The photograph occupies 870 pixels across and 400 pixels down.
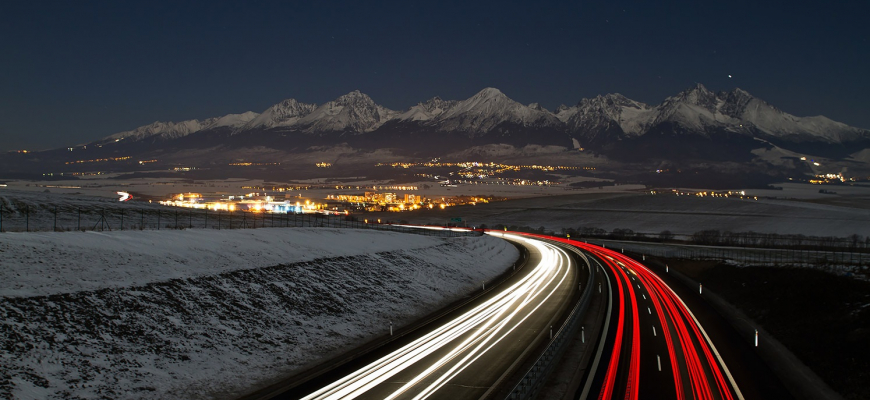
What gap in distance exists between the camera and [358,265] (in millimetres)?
44812

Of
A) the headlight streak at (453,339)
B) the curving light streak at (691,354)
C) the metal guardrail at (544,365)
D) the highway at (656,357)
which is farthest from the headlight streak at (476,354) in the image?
the curving light streak at (691,354)

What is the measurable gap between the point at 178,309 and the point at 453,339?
45.1ft

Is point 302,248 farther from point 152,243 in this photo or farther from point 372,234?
point 372,234

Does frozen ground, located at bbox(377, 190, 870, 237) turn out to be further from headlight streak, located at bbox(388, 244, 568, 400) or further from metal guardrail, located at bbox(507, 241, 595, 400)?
metal guardrail, located at bbox(507, 241, 595, 400)

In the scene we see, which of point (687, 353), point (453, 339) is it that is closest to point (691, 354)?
point (687, 353)

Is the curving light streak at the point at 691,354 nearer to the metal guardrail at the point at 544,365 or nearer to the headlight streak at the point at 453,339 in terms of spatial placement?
the metal guardrail at the point at 544,365

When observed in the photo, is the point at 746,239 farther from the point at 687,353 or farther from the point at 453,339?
the point at 453,339

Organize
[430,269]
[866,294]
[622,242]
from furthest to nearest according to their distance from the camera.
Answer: [622,242] < [430,269] < [866,294]

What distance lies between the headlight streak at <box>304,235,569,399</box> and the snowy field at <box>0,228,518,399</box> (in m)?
3.43

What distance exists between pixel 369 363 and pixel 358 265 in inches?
780

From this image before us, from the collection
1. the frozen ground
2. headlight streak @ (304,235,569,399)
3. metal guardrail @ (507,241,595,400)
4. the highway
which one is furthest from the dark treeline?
metal guardrail @ (507,241,595,400)

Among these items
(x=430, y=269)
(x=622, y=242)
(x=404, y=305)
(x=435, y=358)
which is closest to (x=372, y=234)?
(x=430, y=269)

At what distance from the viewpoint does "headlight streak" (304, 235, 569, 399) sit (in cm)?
2192

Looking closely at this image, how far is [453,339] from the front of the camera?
29750mm
